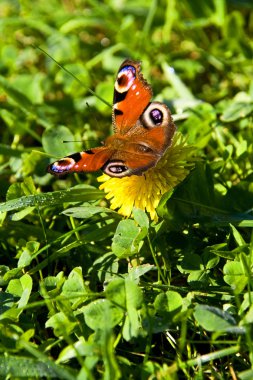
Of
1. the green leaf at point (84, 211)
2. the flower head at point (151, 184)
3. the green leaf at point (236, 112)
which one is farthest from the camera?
the green leaf at point (236, 112)

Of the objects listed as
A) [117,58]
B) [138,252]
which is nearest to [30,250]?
[138,252]

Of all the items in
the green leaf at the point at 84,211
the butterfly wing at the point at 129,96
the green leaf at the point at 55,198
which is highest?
the butterfly wing at the point at 129,96

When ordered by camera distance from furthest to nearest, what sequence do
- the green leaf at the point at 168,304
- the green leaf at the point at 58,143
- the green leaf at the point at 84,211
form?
the green leaf at the point at 58,143, the green leaf at the point at 84,211, the green leaf at the point at 168,304

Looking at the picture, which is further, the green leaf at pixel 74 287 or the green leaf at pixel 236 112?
the green leaf at pixel 236 112

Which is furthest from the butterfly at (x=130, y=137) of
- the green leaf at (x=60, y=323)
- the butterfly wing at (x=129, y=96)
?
the green leaf at (x=60, y=323)

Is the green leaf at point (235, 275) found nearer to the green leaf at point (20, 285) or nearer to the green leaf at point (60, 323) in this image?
the green leaf at point (60, 323)

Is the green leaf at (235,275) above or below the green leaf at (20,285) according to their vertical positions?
below

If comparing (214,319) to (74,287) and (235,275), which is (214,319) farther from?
(74,287)

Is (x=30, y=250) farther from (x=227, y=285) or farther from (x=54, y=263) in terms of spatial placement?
(x=227, y=285)
